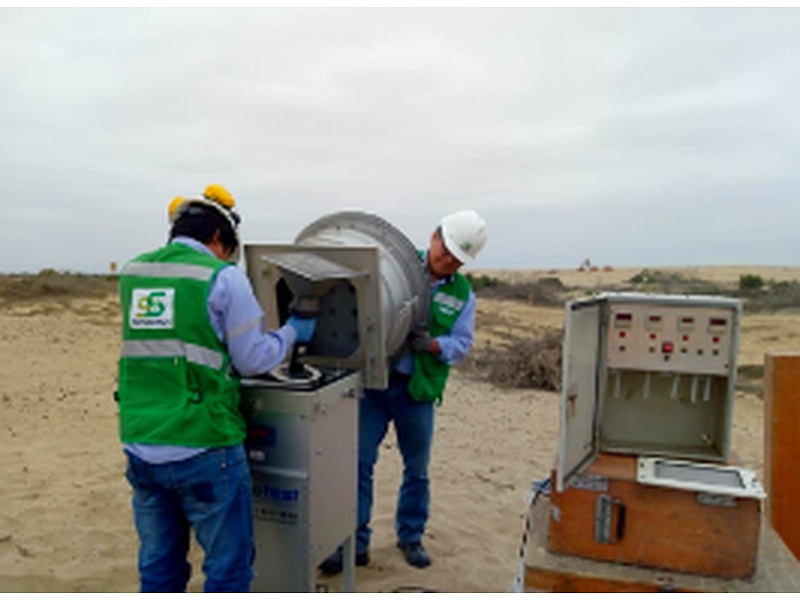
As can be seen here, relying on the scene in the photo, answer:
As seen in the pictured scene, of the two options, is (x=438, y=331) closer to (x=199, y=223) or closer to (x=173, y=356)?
(x=199, y=223)

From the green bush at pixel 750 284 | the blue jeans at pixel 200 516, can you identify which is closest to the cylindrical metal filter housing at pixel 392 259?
the blue jeans at pixel 200 516

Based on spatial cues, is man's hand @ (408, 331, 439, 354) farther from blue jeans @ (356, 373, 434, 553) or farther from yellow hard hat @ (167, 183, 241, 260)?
yellow hard hat @ (167, 183, 241, 260)

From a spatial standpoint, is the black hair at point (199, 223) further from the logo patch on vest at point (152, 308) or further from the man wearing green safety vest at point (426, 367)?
the man wearing green safety vest at point (426, 367)

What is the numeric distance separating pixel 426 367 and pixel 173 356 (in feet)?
5.70

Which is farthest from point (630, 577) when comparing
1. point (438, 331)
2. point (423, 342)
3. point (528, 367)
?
point (528, 367)

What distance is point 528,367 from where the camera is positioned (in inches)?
423

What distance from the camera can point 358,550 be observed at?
4.27m

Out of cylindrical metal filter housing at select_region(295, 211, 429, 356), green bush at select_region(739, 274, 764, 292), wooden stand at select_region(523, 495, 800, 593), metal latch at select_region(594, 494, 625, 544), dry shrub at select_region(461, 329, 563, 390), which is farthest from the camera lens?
green bush at select_region(739, 274, 764, 292)

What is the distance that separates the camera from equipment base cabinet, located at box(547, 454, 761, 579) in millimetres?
Result: 2721

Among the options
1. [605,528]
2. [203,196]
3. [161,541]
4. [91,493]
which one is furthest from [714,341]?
[91,493]

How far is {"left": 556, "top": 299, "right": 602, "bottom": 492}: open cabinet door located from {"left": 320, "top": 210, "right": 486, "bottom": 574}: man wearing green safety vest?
943 millimetres

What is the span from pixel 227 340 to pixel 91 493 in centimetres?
342

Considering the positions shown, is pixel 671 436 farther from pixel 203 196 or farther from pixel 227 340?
pixel 203 196

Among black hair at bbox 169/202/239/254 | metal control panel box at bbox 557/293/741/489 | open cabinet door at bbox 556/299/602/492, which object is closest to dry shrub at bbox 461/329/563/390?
metal control panel box at bbox 557/293/741/489
